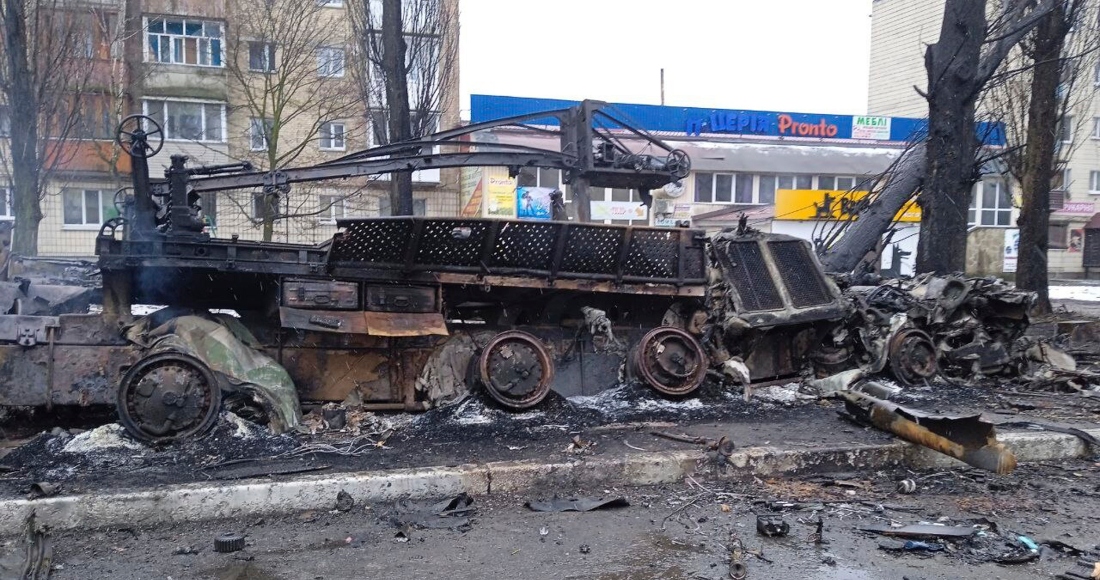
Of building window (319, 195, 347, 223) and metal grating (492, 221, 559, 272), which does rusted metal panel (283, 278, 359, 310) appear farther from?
building window (319, 195, 347, 223)

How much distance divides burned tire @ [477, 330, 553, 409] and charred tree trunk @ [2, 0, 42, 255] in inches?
482

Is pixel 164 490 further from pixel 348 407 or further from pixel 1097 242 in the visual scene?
pixel 1097 242

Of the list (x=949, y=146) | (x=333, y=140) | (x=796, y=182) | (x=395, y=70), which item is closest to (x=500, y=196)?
(x=333, y=140)

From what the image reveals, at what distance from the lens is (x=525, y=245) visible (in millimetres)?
6562

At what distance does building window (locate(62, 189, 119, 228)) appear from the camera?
2553 centimetres

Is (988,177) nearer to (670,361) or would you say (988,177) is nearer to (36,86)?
(670,361)

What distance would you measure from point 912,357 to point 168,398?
7.06 m

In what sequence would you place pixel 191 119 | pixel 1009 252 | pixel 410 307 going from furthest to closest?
pixel 1009 252
pixel 191 119
pixel 410 307

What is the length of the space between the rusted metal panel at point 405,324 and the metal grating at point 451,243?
1.49ft

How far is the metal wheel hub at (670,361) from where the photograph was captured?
22.8 ft

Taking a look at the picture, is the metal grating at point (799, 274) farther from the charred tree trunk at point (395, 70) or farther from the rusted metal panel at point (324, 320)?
the charred tree trunk at point (395, 70)

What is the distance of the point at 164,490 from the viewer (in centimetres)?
454

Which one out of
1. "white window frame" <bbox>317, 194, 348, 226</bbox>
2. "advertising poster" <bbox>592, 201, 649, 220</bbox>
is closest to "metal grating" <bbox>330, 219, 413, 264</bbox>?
"white window frame" <bbox>317, 194, 348, 226</bbox>

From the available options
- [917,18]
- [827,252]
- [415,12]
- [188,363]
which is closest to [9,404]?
[188,363]
